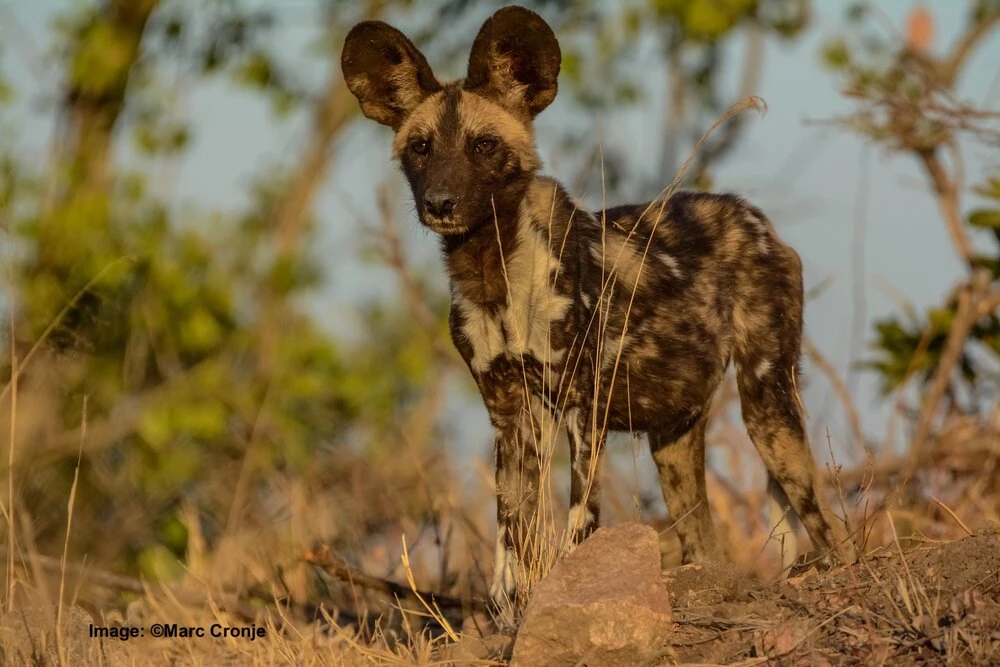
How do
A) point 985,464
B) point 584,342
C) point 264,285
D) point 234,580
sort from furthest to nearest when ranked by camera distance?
point 264,285 < point 985,464 < point 234,580 < point 584,342

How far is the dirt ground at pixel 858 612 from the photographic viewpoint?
10.5 ft

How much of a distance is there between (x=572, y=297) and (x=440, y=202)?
507 millimetres

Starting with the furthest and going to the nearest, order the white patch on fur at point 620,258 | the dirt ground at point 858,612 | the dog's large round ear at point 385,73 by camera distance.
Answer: the dog's large round ear at point 385,73 < the white patch on fur at point 620,258 < the dirt ground at point 858,612

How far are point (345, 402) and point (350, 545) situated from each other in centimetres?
270

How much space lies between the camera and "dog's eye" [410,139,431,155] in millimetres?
4570

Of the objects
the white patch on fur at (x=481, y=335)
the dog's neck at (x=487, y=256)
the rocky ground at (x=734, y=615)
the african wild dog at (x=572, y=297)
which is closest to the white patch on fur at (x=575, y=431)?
the african wild dog at (x=572, y=297)

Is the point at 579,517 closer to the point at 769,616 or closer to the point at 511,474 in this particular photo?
the point at 511,474

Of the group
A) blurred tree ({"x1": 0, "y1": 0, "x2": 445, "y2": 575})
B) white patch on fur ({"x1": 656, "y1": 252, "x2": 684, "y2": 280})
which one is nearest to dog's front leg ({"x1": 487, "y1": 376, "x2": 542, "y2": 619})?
white patch on fur ({"x1": 656, "y1": 252, "x2": 684, "y2": 280})

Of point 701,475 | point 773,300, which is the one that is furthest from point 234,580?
point 773,300

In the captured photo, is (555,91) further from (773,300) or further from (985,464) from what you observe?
(985,464)

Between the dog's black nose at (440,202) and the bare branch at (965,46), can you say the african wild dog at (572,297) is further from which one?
the bare branch at (965,46)

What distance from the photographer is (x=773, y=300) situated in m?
5.02

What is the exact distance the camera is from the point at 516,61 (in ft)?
15.1

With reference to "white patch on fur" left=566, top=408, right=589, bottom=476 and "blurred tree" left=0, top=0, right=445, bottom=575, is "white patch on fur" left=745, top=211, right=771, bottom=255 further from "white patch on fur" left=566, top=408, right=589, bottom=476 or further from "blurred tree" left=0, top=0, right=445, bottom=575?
"blurred tree" left=0, top=0, right=445, bottom=575
